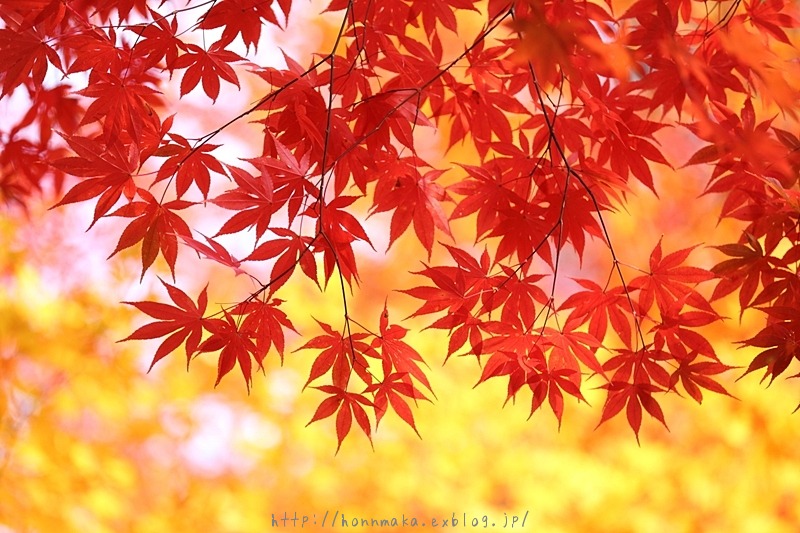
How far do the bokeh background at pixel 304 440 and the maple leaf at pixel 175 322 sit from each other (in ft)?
3.57

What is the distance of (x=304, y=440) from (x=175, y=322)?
6.70 ft

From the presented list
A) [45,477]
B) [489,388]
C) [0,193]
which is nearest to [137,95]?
[0,193]

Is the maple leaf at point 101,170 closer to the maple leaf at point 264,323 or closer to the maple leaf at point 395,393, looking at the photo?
the maple leaf at point 264,323

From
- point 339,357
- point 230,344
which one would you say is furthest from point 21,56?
point 339,357

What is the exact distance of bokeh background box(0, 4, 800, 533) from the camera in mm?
2137

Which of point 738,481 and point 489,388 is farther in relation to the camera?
point 489,388

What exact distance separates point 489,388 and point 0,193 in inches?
75.2

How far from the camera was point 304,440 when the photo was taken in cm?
279

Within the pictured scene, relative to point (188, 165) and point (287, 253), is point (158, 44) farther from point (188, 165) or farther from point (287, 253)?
point (287, 253)

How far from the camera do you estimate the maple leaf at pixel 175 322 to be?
32.6 inches

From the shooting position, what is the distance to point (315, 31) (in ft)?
12.3

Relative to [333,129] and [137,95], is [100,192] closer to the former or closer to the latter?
[137,95]

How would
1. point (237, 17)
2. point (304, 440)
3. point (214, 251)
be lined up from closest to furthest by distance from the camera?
point (214, 251), point (237, 17), point (304, 440)

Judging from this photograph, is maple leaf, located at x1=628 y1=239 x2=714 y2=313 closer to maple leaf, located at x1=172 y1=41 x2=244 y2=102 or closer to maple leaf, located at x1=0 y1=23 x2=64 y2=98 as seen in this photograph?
maple leaf, located at x1=172 y1=41 x2=244 y2=102
